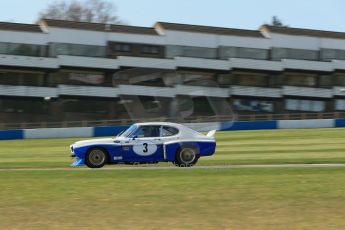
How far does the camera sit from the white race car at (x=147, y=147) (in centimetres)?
1548

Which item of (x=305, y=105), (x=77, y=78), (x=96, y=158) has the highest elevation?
(x=77, y=78)

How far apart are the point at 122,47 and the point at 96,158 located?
1803 inches

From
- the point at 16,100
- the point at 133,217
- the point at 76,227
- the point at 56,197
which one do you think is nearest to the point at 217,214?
the point at 133,217

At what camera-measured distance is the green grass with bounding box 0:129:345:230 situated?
8.12m

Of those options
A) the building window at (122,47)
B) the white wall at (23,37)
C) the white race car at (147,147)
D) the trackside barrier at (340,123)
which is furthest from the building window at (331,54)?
Result: the white race car at (147,147)

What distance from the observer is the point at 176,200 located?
9.76 metres

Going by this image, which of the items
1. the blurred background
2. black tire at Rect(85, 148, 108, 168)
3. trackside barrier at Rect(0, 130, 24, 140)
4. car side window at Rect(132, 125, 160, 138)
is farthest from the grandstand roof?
black tire at Rect(85, 148, 108, 168)

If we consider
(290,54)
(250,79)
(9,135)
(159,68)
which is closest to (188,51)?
(159,68)

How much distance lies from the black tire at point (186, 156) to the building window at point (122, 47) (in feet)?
150

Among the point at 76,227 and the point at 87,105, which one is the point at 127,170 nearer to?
the point at 76,227

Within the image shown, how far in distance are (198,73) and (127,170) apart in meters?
49.3

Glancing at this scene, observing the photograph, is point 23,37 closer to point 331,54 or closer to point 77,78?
point 77,78

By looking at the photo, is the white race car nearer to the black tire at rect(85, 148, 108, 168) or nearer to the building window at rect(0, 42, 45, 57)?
the black tire at rect(85, 148, 108, 168)

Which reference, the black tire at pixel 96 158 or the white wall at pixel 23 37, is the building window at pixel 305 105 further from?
the black tire at pixel 96 158
